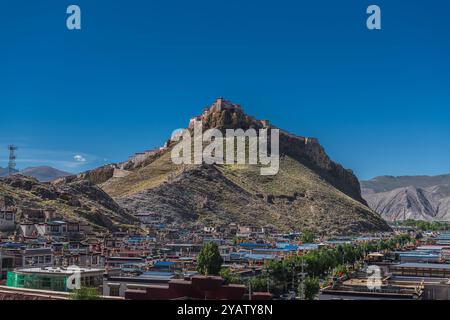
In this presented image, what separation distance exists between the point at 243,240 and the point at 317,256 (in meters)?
25.7

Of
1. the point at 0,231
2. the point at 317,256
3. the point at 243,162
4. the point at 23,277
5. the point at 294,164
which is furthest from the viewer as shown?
the point at 294,164

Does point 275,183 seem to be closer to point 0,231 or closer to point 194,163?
point 194,163

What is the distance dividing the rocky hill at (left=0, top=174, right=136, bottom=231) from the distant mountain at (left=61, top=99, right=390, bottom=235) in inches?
365

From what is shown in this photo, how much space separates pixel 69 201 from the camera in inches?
3401

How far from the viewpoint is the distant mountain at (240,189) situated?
110 m

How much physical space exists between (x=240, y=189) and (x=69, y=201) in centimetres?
4586

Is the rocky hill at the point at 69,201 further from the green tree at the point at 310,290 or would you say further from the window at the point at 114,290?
the window at the point at 114,290

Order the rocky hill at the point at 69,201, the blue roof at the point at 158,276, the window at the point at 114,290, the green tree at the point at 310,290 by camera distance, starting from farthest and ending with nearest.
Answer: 1. the rocky hill at the point at 69,201
2. the green tree at the point at 310,290
3. the blue roof at the point at 158,276
4. the window at the point at 114,290

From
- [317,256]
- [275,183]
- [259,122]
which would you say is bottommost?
[317,256]

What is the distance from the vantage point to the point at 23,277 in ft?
95.0

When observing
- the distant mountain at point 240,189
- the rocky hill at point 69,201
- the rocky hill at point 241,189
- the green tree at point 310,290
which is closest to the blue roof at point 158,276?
the green tree at point 310,290

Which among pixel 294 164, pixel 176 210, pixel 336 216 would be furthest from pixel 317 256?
pixel 294 164

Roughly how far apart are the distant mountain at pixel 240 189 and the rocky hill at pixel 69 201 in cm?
928
